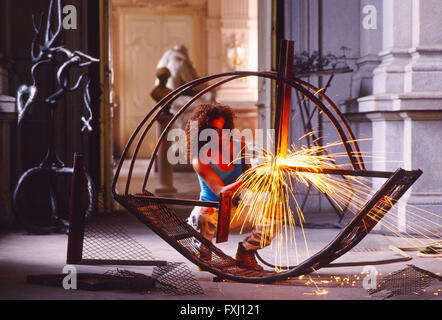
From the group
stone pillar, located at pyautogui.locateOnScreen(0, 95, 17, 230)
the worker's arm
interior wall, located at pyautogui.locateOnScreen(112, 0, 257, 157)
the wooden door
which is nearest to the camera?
the worker's arm

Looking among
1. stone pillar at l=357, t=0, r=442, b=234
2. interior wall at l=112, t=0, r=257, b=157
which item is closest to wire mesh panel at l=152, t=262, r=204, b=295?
stone pillar at l=357, t=0, r=442, b=234

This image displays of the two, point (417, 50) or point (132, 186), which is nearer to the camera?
point (417, 50)

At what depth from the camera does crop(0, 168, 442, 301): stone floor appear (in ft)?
12.5

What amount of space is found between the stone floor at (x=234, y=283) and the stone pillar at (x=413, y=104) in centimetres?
53

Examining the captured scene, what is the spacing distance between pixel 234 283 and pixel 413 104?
2959 millimetres

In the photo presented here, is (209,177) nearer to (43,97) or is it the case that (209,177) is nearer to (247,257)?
(247,257)

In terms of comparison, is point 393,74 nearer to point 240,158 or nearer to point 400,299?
point 240,158

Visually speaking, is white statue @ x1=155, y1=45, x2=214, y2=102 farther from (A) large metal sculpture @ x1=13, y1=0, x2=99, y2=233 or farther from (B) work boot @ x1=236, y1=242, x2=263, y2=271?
(B) work boot @ x1=236, y1=242, x2=263, y2=271

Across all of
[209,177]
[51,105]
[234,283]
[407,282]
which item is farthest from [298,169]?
[51,105]

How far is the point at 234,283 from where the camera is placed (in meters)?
4.16

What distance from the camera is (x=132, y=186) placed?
10.3m

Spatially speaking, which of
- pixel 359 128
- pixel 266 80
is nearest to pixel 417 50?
pixel 359 128

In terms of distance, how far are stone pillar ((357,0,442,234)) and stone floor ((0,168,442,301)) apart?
1.74 ft
